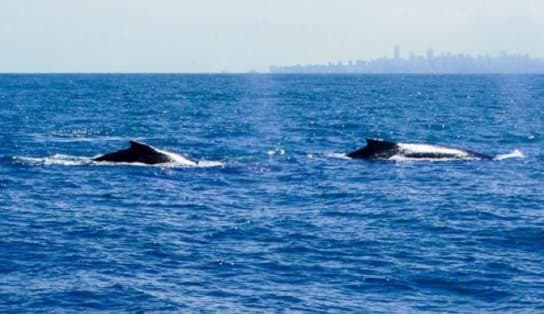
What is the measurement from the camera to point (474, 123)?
8319 cm

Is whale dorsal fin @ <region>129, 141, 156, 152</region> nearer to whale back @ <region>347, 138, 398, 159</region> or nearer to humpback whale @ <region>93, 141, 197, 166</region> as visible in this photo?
humpback whale @ <region>93, 141, 197, 166</region>

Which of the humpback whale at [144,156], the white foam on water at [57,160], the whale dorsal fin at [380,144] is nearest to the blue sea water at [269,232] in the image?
the white foam on water at [57,160]

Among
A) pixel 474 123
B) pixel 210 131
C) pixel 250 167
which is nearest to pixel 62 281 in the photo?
pixel 250 167

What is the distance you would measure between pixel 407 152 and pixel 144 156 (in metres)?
12.7

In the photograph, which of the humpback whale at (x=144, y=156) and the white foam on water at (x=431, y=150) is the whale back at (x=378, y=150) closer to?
the white foam on water at (x=431, y=150)

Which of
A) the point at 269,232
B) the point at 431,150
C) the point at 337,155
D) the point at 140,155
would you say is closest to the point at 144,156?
the point at 140,155

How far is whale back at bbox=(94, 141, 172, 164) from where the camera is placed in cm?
4362

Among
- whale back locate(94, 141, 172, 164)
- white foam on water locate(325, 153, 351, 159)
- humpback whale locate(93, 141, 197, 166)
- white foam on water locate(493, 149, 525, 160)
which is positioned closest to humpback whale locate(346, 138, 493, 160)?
white foam on water locate(325, 153, 351, 159)

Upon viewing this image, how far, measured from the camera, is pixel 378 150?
4725 cm

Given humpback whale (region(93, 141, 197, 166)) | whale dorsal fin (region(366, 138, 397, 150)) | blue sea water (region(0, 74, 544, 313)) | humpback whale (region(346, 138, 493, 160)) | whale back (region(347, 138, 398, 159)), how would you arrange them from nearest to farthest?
blue sea water (region(0, 74, 544, 313))
humpback whale (region(93, 141, 197, 166))
humpback whale (region(346, 138, 493, 160))
whale back (region(347, 138, 398, 159))
whale dorsal fin (region(366, 138, 397, 150))

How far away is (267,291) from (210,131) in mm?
48805

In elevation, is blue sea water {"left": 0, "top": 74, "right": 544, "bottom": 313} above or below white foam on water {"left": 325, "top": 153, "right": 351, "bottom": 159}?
above

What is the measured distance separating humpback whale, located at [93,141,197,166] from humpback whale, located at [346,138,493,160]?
8991mm

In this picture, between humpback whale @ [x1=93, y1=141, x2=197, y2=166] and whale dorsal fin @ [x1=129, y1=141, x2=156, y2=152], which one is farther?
whale dorsal fin @ [x1=129, y1=141, x2=156, y2=152]
